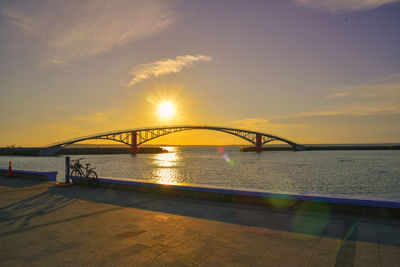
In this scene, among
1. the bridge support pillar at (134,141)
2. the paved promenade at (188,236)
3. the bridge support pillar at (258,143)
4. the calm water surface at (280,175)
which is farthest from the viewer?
the bridge support pillar at (258,143)

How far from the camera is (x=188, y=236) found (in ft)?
18.9

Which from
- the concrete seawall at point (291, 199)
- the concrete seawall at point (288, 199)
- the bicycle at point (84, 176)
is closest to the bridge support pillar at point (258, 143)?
the bicycle at point (84, 176)

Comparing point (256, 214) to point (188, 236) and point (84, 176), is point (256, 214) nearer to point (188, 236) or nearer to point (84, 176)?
point (188, 236)

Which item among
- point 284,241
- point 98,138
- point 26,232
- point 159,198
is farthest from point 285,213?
point 98,138

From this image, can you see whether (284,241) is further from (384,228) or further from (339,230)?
(384,228)

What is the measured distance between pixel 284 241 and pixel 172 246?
7.42 ft

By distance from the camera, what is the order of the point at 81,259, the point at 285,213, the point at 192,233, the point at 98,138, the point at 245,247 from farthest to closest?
the point at 98,138
the point at 285,213
the point at 192,233
the point at 245,247
the point at 81,259

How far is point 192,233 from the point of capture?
5957mm

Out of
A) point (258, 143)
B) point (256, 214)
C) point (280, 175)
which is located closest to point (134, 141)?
point (258, 143)

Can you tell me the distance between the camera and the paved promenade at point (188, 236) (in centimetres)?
460

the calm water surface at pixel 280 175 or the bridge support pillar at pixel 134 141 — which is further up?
the bridge support pillar at pixel 134 141

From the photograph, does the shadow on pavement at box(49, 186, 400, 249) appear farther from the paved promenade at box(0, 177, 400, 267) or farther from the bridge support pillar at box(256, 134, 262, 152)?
the bridge support pillar at box(256, 134, 262, 152)

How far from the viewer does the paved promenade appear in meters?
4.60

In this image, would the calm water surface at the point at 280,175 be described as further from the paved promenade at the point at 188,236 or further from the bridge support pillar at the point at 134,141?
the bridge support pillar at the point at 134,141
